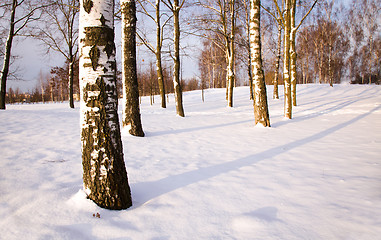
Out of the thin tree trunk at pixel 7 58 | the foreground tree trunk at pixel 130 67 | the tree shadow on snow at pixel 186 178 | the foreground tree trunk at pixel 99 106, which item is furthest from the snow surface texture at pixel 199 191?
the thin tree trunk at pixel 7 58

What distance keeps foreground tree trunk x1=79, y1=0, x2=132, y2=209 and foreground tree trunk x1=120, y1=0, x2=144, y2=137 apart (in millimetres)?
2989

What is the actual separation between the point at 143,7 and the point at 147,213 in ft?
38.5

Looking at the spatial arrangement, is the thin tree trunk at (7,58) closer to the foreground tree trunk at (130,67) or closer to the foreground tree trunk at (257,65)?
the foreground tree trunk at (130,67)

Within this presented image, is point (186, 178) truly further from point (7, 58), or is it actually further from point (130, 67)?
point (7, 58)

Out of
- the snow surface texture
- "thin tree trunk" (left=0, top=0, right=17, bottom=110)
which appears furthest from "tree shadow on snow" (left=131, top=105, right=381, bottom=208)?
"thin tree trunk" (left=0, top=0, right=17, bottom=110)

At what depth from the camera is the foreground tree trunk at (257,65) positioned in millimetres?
6484

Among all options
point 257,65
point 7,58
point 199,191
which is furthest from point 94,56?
point 7,58

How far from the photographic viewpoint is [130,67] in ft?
16.2

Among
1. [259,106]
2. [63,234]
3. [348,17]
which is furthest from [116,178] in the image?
[348,17]

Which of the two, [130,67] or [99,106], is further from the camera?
[130,67]

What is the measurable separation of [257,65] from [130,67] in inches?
172

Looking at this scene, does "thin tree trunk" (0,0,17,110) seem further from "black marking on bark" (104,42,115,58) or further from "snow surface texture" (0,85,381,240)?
"black marking on bark" (104,42,115,58)

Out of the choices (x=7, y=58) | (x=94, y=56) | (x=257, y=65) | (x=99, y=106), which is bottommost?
(x=99, y=106)

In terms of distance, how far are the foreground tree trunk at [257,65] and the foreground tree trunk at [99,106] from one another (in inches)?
222
